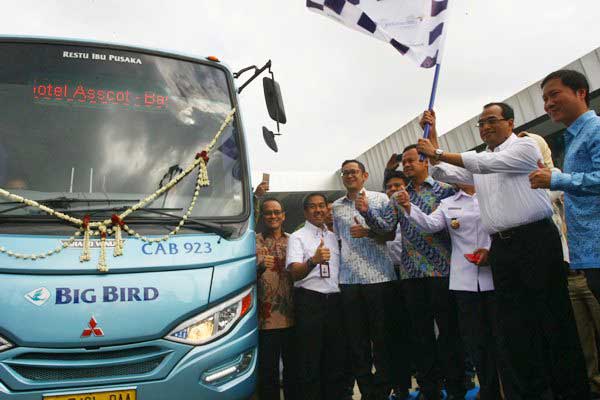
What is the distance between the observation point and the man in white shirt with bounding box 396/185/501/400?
10.9 feet

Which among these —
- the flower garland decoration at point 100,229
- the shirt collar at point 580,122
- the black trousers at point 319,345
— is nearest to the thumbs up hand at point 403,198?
the black trousers at point 319,345

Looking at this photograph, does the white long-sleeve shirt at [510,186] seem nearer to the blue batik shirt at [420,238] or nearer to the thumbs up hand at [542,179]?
the thumbs up hand at [542,179]

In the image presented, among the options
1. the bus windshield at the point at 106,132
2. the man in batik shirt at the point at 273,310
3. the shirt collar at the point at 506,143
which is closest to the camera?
the bus windshield at the point at 106,132

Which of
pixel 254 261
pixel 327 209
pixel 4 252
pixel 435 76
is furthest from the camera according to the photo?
pixel 327 209

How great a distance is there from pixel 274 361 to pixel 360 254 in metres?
1.18

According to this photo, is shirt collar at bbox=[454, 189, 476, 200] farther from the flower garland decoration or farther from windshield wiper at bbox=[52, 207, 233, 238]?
the flower garland decoration

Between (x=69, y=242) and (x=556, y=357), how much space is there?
3030 millimetres

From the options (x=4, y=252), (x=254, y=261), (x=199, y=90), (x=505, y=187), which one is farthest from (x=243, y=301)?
(x=505, y=187)

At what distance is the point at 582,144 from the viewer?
8.86 ft

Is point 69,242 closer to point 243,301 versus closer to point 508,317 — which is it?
point 243,301

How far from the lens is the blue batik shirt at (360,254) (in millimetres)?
3828

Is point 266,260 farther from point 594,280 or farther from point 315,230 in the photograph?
point 594,280

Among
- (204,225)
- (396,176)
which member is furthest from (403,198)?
(204,225)

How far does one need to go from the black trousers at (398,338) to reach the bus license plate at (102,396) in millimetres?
2213
